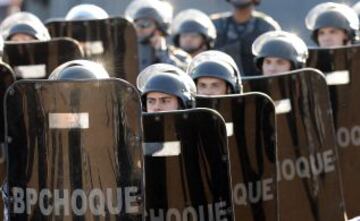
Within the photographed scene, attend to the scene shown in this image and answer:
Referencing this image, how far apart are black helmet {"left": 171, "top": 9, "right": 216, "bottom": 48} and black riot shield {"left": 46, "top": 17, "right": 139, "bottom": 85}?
1.67 meters

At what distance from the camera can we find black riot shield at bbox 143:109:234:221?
1127 centimetres

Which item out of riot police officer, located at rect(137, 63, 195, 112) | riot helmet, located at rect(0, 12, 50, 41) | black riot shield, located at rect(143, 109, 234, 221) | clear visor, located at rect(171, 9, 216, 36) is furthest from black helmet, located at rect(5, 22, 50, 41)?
black riot shield, located at rect(143, 109, 234, 221)

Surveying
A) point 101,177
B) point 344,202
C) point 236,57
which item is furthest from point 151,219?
point 236,57

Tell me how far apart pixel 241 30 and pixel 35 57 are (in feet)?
12.3

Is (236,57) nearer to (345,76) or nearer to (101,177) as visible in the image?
(345,76)

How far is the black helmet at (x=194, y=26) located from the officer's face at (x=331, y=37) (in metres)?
1.66

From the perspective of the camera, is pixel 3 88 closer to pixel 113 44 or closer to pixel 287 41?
pixel 287 41

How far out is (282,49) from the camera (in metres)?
14.4

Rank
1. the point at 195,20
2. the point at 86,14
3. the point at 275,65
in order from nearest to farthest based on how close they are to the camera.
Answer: the point at 275,65 → the point at 86,14 → the point at 195,20

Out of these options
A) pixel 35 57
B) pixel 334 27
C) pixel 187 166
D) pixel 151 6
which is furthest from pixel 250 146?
pixel 151 6

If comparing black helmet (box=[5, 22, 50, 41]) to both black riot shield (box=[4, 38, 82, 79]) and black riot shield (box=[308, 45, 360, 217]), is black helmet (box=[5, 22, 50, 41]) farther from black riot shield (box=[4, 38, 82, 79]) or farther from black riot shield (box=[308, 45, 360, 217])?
black riot shield (box=[308, 45, 360, 217])

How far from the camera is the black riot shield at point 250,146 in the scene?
1199 cm

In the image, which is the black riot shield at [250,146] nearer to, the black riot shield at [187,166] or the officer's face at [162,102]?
the officer's face at [162,102]

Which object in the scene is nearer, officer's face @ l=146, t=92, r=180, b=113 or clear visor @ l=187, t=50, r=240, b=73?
officer's face @ l=146, t=92, r=180, b=113
